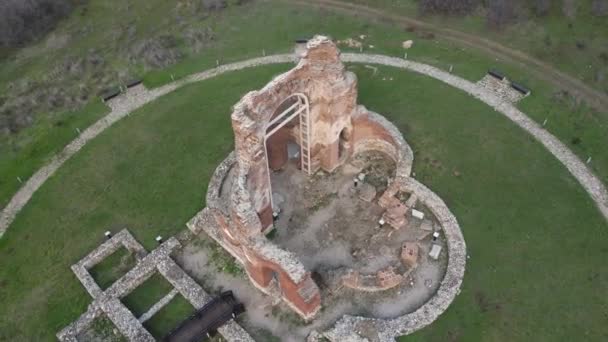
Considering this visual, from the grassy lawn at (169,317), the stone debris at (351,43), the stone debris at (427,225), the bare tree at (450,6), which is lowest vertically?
the grassy lawn at (169,317)

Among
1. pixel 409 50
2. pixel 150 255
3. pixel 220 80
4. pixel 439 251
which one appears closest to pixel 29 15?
pixel 220 80

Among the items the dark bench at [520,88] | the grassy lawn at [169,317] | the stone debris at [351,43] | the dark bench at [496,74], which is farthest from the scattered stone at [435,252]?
the stone debris at [351,43]

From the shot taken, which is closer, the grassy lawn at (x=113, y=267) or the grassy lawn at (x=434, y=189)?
the grassy lawn at (x=434, y=189)

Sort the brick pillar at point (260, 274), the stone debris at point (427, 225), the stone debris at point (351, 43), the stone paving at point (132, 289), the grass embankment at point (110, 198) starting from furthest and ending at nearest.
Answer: the stone debris at point (351, 43) → the stone debris at point (427, 225) → the grass embankment at point (110, 198) → the brick pillar at point (260, 274) → the stone paving at point (132, 289)

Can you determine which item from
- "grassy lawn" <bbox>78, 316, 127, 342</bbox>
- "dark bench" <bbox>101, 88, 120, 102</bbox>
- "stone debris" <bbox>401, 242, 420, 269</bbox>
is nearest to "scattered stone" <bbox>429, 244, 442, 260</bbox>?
"stone debris" <bbox>401, 242, 420, 269</bbox>

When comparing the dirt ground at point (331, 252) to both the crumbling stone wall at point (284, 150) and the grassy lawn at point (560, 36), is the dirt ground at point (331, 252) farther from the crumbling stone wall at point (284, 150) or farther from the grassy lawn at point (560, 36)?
the grassy lawn at point (560, 36)

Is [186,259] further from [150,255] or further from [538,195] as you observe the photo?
[538,195]

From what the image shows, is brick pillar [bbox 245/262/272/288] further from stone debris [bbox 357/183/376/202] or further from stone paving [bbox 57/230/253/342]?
stone debris [bbox 357/183/376/202]

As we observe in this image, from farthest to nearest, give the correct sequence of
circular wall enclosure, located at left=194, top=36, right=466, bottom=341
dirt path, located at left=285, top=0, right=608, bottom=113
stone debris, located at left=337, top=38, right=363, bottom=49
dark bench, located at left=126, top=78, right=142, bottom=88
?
stone debris, located at left=337, top=38, right=363, bottom=49 < dark bench, located at left=126, top=78, right=142, bottom=88 < dirt path, located at left=285, top=0, right=608, bottom=113 < circular wall enclosure, located at left=194, top=36, right=466, bottom=341
